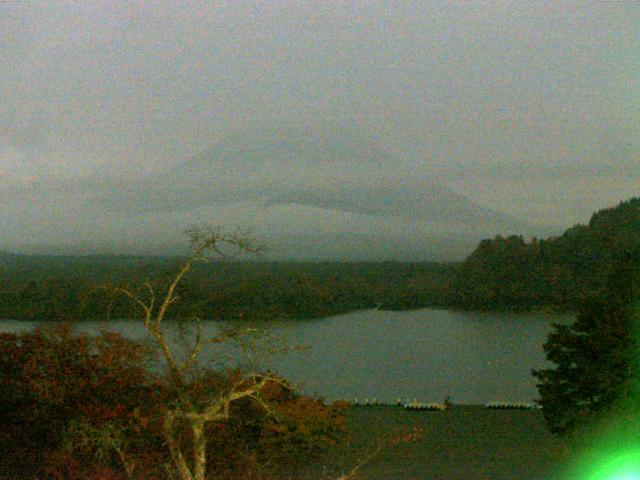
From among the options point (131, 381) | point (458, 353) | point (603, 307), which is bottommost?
point (458, 353)

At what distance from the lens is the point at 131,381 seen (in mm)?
7703

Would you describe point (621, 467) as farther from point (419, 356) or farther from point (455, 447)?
point (419, 356)

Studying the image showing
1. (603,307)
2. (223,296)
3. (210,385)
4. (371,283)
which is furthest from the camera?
(371,283)

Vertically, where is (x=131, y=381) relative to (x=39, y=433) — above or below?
above

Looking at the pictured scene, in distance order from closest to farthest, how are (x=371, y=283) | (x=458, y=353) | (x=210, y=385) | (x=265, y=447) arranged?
(x=210, y=385), (x=265, y=447), (x=458, y=353), (x=371, y=283)

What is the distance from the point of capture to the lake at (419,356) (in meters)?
22.2

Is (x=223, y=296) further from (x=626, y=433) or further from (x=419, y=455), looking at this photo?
(x=626, y=433)

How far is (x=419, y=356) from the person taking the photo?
93.0 feet

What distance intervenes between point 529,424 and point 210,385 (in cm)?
1083

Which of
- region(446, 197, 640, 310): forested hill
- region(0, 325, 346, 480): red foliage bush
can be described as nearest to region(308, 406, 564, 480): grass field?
region(0, 325, 346, 480): red foliage bush

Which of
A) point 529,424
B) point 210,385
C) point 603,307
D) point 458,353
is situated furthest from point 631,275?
point 458,353

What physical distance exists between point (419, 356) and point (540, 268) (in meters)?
13.3

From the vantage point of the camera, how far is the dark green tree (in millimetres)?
9824

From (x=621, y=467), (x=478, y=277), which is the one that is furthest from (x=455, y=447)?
(x=478, y=277)
